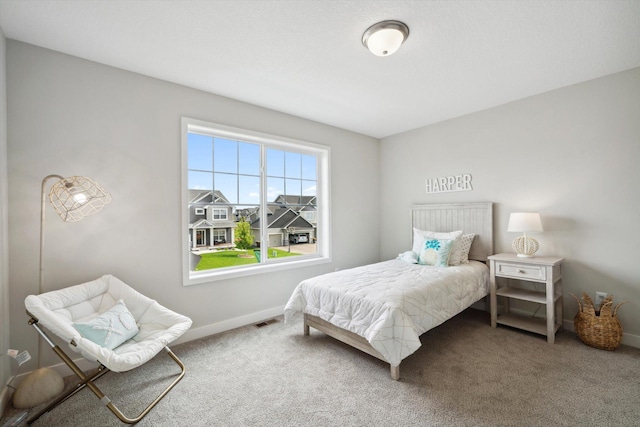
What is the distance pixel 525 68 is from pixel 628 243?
1.92m

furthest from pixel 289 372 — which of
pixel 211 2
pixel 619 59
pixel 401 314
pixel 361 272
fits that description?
pixel 619 59

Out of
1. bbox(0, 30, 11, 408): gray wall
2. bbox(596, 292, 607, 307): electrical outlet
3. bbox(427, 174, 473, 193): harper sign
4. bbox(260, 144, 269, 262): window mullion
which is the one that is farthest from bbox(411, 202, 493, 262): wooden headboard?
bbox(0, 30, 11, 408): gray wall

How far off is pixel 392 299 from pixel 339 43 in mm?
2049

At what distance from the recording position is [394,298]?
226 cm

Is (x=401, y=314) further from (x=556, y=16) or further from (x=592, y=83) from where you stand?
(x=592, y=83)

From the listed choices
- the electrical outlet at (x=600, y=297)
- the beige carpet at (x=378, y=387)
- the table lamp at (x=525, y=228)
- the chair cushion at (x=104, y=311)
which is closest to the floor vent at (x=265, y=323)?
the beige carpet at (x=378, y=387)

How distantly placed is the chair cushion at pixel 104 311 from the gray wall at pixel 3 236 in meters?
0.34

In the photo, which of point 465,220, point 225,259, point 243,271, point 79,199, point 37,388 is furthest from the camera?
point 465,220

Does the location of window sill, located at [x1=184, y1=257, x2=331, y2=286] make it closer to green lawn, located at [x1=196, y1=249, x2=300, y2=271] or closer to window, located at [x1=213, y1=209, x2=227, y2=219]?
green lawn, located at [x1=196, y1=249, x2=300, y2=271]

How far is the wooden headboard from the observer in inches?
138

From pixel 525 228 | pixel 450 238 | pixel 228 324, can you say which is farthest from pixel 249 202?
pixel 525 228

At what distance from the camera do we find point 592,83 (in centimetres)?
280

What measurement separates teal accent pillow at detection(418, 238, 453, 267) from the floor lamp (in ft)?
10.8

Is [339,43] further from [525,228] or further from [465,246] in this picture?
[465,246]
